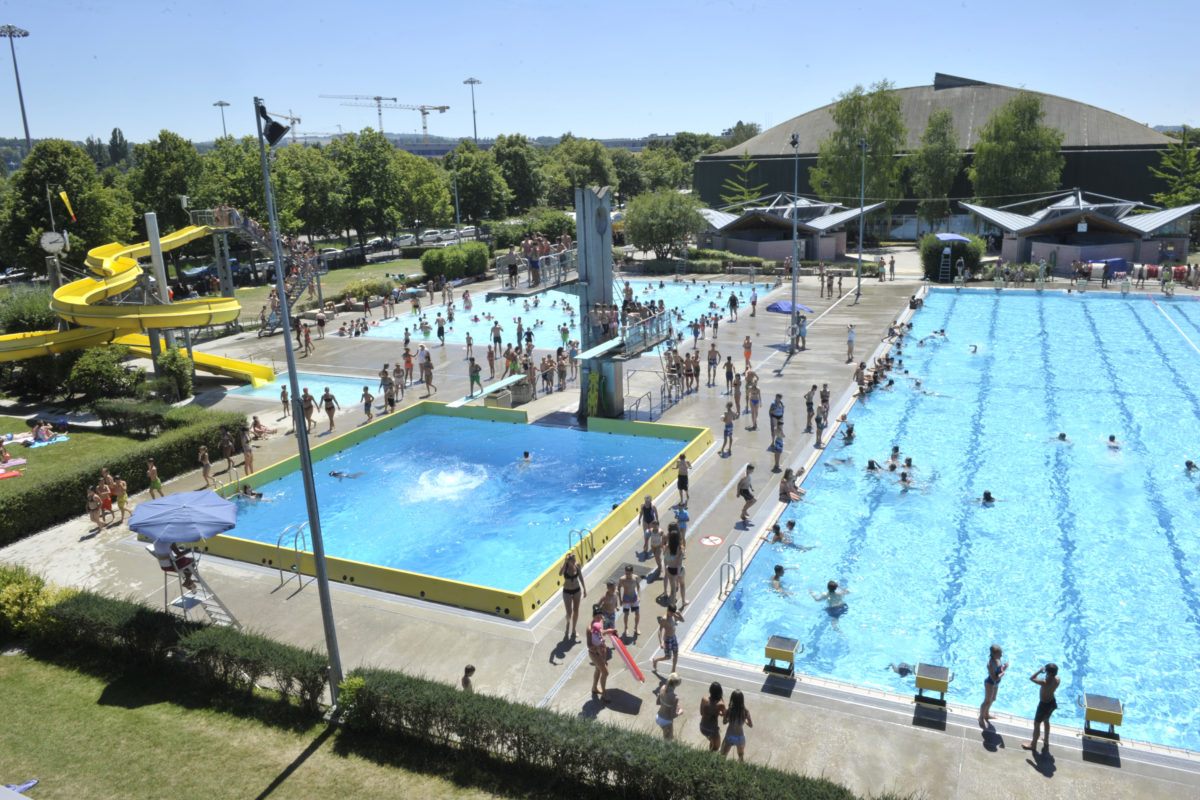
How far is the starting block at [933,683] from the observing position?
1086 centimetres

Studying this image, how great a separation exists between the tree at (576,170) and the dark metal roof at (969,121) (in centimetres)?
2420

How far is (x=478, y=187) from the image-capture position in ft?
257

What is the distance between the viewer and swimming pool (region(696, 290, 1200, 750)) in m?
12.6

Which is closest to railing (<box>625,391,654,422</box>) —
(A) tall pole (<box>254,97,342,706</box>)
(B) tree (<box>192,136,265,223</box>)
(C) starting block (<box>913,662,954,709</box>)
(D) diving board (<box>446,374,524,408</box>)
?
(D) diving board (<box>446,374,524,408</box>)

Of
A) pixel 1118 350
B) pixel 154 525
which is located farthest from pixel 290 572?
pixel 1118 350

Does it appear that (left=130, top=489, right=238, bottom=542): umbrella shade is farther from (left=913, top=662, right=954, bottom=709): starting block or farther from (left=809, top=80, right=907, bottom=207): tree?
(left=809, top=80, right=907, bottom=207): tree

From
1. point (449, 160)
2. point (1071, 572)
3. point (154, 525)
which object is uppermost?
point (449, 160)

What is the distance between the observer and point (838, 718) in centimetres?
1075

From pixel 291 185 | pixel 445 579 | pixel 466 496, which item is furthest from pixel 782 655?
pixel 291 185

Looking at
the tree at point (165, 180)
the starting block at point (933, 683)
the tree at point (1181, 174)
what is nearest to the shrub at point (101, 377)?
the starting block at point (933, 683)

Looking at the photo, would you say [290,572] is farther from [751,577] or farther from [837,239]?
[837,239]

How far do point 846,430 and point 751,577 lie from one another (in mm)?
8610

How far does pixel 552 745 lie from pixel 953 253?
142 feet

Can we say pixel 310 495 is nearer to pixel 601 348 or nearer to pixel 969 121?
pixel 601 348
